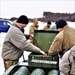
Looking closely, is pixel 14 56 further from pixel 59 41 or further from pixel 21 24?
pixel 59 41

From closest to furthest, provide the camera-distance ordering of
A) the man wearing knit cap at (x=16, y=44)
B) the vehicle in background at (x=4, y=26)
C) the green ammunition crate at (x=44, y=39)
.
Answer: the man wearing knit cap at (x=16, y=44)
the green ammunition crate at (x=44, y=39)
the vehicle in background at (x=4, y=26)

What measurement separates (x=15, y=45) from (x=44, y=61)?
30.5 inches

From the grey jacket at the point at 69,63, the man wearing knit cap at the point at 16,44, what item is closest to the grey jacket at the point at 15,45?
the man wearing knit cap at the point at 16,44

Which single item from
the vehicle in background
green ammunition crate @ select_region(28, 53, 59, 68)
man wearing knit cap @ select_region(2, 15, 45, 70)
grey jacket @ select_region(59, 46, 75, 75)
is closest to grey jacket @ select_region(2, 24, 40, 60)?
man wearing knit cap @ select_region(2, 15, 45, 70)

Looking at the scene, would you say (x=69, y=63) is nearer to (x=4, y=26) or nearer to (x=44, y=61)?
(x=44, y=61)

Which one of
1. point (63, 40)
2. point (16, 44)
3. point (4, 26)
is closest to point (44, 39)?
point (16, 44)

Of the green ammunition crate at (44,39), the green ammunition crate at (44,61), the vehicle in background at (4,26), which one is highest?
the green ammunition crate at (44,39)

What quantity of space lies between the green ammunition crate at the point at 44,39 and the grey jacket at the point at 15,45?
1.73ft

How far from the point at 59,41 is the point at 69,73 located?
1340 millimetres

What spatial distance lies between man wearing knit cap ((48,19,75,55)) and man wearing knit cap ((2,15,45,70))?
0.50m

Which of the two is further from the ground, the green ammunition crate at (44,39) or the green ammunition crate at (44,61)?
the green ammunition crate at (44,39)

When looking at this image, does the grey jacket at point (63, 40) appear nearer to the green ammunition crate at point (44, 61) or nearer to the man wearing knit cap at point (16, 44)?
the green ammunition crate at point (44, 61)

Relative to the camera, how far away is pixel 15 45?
6781mm

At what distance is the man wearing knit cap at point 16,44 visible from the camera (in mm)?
6746
